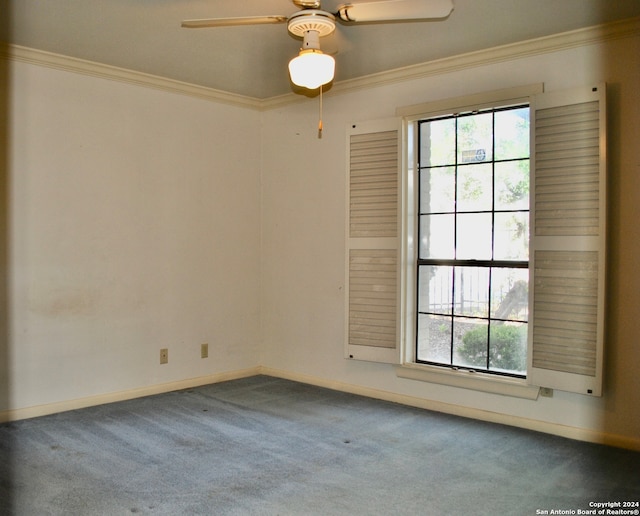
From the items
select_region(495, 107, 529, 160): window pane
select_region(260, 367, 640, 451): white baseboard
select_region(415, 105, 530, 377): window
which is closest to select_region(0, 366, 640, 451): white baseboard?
select_region(260, 367, 640, 451): white baseboard

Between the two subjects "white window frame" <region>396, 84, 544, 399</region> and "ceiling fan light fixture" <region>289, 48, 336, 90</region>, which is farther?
"white window frame" <region>396, 84, 544, 399</region>

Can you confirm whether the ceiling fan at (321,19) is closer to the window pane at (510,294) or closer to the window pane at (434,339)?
the window pane at (510,294)

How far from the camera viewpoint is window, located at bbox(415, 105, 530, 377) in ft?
11.9

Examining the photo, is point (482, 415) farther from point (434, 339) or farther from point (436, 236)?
point (436, 236)

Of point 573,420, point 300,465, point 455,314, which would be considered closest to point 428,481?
point 300,465

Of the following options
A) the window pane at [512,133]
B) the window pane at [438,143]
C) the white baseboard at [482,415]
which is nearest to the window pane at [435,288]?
the white baseboard at [482,415]

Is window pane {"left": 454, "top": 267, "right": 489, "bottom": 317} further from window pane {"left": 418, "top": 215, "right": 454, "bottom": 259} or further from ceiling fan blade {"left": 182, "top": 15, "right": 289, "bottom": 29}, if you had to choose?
ceiling fan blade {"left": 182, "top": 15, "right": 289, "bottom": 29}

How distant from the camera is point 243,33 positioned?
3389 millimetres

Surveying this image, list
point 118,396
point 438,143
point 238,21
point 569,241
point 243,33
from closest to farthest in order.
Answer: point 238,21, point 569,241, point 243,33, point 438,143, point 118,396

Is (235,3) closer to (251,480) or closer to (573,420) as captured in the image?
(251,480)

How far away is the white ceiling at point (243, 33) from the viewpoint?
301 cm

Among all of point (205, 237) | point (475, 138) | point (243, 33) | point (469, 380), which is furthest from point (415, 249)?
point (243, 33)

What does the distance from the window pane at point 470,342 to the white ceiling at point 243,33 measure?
Answer: 1.87m

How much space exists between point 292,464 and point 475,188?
221 cm
